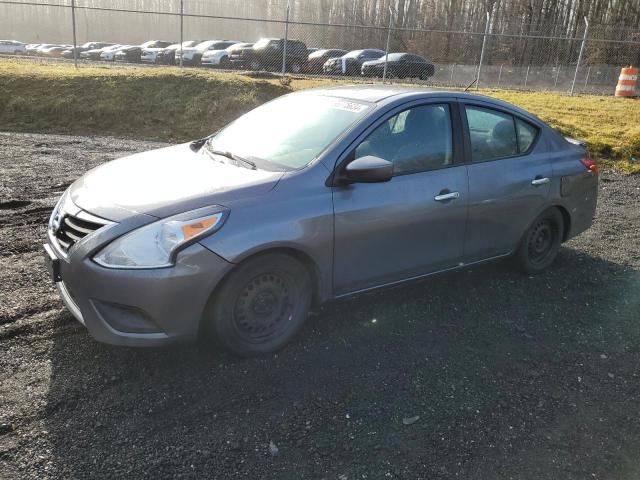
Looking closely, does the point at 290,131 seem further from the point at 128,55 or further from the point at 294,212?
the point at 128,55

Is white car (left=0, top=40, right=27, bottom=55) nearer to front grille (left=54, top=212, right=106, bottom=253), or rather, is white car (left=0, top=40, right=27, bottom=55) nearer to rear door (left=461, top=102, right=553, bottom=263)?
front grille (left=54, top=212, right=106, bottom=253)

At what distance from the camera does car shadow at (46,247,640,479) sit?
2.60 meters

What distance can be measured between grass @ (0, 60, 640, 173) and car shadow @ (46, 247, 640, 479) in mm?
7925

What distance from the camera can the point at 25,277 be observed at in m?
4.19

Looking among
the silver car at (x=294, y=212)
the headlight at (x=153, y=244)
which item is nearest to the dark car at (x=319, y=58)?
the silver car at (x=294, y=212)

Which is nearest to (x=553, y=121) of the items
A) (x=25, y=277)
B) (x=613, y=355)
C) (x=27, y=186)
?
(x=613, y=355)

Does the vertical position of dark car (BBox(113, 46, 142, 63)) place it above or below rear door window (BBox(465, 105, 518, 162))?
below

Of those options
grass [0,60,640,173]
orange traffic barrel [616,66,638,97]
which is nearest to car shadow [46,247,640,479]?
grass [0,60,640,173]

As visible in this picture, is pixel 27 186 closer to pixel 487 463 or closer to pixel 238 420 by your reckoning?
pixel 238 420

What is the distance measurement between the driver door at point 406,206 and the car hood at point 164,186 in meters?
0.62

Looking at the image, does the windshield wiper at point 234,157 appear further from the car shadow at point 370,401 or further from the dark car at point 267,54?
the dark car at point 267,54

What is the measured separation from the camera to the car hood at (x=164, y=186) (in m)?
3.10

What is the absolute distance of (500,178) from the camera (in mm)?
4344

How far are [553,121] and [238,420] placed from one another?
11843 mm
